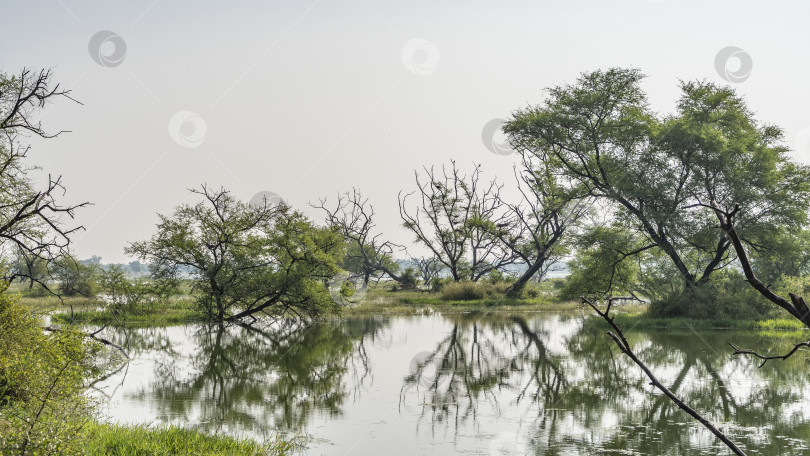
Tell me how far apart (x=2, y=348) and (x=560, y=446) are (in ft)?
24.8

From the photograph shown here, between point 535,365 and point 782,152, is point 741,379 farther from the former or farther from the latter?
point 782,152

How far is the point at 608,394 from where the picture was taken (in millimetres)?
13430

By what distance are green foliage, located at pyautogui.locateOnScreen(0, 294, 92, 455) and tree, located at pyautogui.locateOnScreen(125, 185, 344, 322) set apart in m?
16.7

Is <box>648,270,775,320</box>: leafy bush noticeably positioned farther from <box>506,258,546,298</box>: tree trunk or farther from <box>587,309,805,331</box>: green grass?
<box>506,258,546,298</box>: tree trunk

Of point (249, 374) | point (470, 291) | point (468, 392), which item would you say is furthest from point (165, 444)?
point (470, 291)

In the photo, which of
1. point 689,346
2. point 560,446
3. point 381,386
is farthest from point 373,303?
point 560,446

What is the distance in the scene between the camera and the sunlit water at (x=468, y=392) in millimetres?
9883

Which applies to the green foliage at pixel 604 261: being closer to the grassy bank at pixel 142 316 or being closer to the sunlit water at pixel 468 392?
the sunlit water at pixel 468 392

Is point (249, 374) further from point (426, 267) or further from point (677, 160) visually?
point (426, 267)

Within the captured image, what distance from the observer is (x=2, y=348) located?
8.87m

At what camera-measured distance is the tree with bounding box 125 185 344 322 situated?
27188mm

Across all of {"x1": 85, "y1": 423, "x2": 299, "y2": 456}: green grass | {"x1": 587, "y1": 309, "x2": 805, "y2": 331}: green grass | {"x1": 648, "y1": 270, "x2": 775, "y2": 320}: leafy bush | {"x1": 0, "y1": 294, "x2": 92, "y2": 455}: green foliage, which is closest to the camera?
{"x1": 0, "y1": 294, "x2": 92, "y2": 455}: green foliage

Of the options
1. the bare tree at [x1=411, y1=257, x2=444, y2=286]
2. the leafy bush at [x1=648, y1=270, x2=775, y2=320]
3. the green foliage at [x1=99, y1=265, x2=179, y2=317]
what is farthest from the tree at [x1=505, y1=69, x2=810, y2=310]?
the bare tree at [x1=411, y1=257, x2=444, y2=286]

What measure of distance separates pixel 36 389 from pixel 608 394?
1008cm
